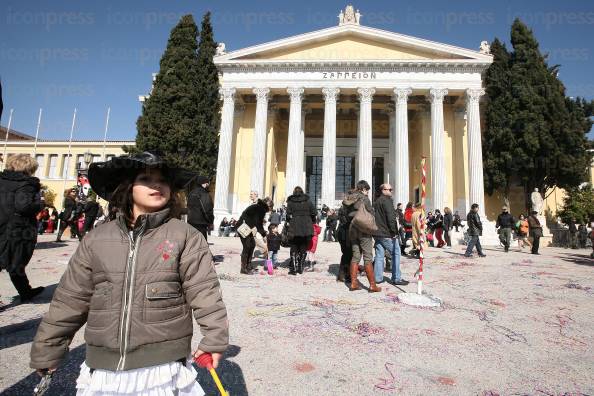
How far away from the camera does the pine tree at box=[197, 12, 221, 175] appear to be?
24.1 meters

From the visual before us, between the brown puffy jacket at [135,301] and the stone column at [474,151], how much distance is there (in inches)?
926

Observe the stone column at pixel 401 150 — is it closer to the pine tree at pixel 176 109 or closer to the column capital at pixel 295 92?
the column capital at pixel 295 92

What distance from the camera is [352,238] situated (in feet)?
19.3

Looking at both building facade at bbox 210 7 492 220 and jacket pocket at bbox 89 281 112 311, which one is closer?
jacket pocket at bbox 89 281 112 311

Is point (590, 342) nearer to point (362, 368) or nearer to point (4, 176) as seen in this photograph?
point (362, 368)

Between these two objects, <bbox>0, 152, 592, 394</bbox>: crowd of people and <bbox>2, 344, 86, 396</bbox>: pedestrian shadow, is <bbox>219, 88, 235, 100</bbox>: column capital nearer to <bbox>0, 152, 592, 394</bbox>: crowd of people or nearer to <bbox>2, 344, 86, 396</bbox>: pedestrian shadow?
<bbox>2, 344, 86, 396</bbox>: pedestrian shadow

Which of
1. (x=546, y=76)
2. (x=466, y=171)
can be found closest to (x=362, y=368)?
(x=466, y=171)

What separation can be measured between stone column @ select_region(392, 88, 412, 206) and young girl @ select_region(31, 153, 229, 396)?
21420 mm

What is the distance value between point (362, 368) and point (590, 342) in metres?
2.88

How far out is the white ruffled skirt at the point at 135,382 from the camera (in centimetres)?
144

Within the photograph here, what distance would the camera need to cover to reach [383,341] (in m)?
3.52

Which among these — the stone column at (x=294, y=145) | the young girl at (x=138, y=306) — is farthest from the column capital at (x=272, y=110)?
the young girl at (x=138, y=306)

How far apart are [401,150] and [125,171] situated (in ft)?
73.9

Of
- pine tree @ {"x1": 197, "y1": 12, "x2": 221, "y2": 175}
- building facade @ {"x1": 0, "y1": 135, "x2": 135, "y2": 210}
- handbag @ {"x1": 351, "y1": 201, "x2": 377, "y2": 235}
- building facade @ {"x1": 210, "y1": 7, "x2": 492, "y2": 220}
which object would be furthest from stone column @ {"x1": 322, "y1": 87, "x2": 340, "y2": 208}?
building facade @ {"x1": 0, "y1": 135, "x2": 135, "y2": 210}
